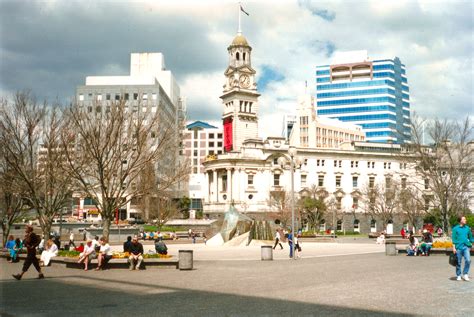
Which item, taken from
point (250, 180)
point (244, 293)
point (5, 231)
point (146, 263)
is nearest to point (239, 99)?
point (250, 180)

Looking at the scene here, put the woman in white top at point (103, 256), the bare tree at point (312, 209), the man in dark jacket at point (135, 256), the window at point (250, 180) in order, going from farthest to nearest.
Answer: the window at point (250, 180), the bare tree at point (312, 209), the woman in white top at point (103, 256), the man in dark jacket at point (135, 256)

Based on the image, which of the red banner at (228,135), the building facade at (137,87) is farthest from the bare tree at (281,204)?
the building facade at (137,87)

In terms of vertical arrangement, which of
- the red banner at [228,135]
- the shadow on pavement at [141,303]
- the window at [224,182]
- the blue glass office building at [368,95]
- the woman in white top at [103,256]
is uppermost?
the blue glass office building at [368,95]

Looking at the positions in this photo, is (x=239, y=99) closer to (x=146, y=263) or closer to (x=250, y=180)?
(x=250, y=180)

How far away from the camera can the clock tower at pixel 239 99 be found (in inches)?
3907

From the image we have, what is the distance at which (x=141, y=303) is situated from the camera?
41.1 ft

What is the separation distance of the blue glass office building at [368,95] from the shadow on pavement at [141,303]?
442 ft

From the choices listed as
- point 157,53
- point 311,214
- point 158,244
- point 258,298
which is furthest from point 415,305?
point 157,53

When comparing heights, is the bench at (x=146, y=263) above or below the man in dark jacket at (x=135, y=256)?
below

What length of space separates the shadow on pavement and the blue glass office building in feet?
442

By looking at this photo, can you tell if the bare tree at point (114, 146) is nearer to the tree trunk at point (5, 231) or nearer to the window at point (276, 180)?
the tree trunk at point (5, 231)

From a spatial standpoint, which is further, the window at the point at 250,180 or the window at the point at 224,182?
the window at the point at 224,182

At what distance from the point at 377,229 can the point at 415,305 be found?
88.4m

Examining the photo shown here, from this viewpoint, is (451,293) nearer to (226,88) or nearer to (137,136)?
(137,136)
